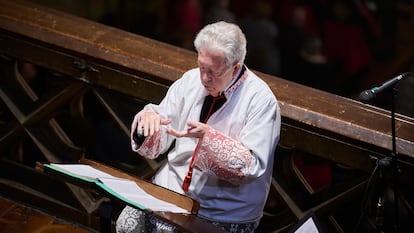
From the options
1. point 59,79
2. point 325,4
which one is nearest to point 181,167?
point 59,79

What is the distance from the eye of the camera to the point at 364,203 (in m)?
4.41

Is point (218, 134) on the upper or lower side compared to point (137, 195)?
upper

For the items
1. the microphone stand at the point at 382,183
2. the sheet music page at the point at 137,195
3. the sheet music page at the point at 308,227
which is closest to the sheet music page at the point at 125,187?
the sheet music page at the point at 137,195

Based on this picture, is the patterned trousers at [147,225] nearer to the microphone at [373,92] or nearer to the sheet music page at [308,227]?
the sheet music page at [308,227]

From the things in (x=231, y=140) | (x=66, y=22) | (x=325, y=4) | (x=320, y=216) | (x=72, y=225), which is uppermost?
(x=325, y=4)

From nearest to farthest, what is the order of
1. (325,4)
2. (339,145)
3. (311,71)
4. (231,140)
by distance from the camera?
(231,140)
(339,145)
(311,71)
(325,4)

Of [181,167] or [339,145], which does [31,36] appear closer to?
[181,167]

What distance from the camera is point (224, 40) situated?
4.25 meters

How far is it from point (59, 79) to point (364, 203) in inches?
71.3

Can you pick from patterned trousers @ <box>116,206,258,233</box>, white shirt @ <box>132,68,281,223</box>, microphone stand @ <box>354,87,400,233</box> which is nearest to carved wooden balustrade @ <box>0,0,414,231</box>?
microphone stand @ <box>354,87,400,233</box>

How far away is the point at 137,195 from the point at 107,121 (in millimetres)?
1623

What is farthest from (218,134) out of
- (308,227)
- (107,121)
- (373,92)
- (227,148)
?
(107,121)

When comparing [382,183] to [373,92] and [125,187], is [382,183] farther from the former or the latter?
[125,187]

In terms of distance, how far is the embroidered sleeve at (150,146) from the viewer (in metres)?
4.50
